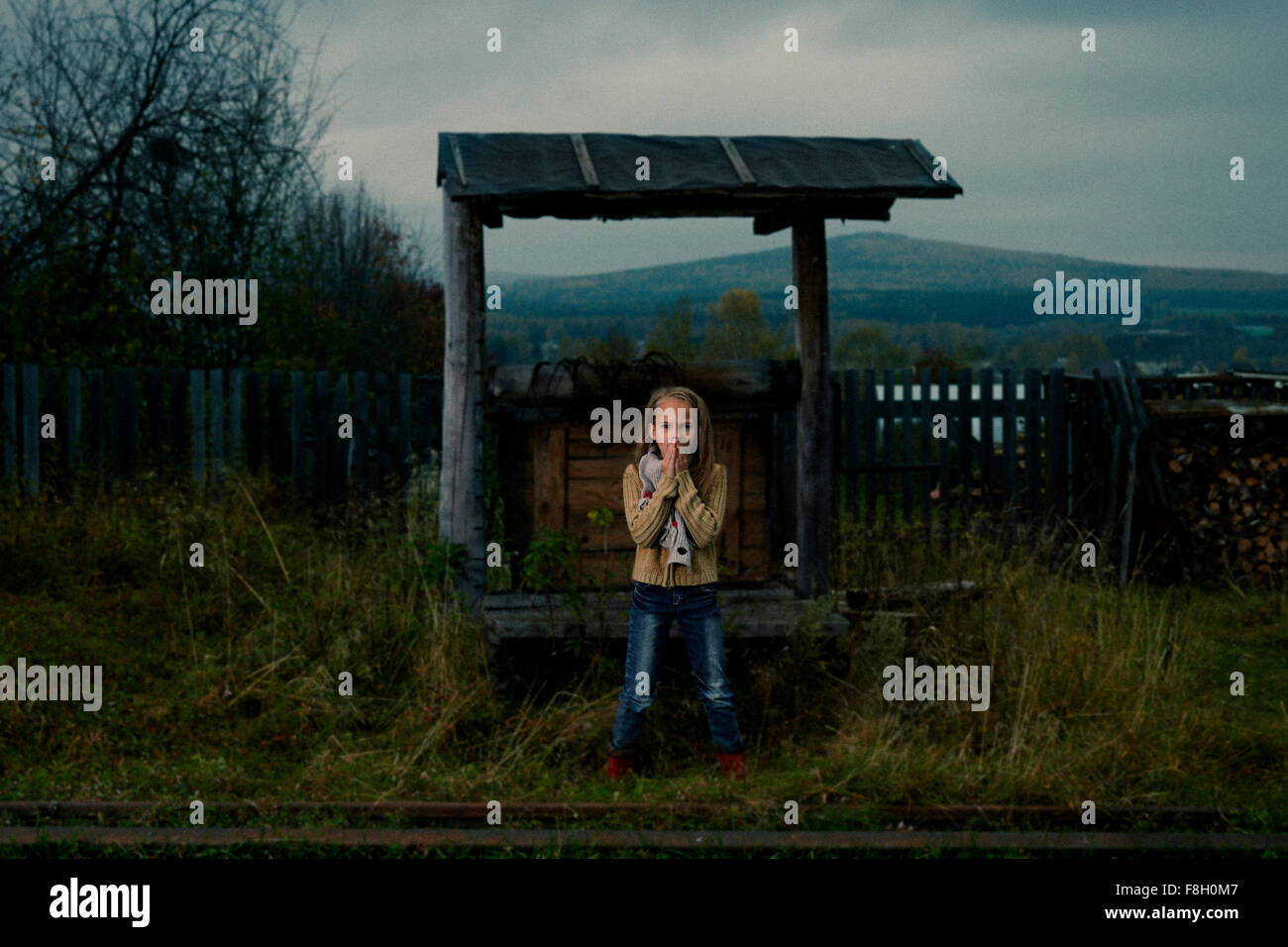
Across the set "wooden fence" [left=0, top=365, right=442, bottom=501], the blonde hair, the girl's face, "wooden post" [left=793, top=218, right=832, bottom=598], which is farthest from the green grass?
"wooden fence" [left=0, top=365, right=442, bottom=501]

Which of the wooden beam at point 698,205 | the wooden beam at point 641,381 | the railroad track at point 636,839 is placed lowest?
the railroad track at point 636,839

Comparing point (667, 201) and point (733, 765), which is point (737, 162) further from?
point (733, 765)

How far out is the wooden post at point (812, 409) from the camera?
7188 mm

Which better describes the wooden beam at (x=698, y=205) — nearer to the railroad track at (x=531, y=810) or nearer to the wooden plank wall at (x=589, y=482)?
the wooden plank wall at (x=589, y=482)

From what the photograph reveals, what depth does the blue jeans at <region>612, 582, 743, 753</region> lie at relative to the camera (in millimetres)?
5594

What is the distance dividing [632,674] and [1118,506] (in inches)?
281

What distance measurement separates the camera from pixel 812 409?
7.27 m

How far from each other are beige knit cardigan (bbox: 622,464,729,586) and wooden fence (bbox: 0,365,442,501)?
577 centimetres

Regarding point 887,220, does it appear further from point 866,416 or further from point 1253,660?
point 866,416

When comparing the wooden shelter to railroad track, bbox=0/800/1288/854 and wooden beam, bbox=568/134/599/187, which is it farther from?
railroad track, bbox=0/800/1288/854

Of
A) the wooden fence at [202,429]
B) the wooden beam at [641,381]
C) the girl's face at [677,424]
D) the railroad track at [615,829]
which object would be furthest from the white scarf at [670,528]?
the wooden fence at [202,429]

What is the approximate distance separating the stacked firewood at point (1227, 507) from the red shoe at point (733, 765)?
6515 mm
